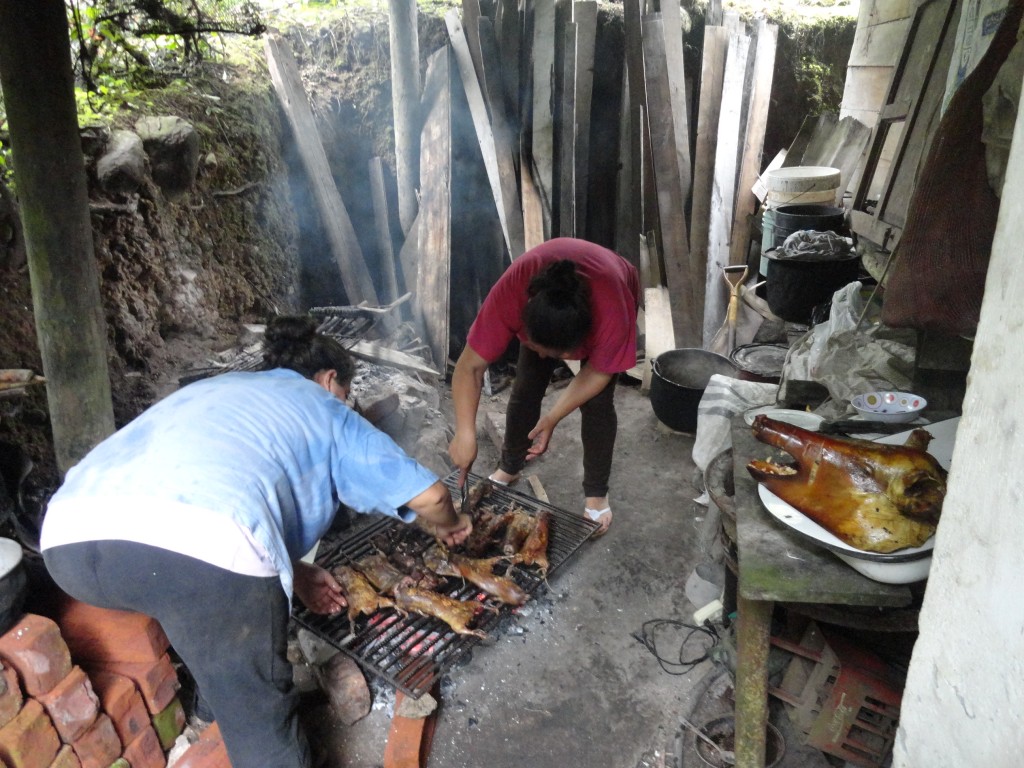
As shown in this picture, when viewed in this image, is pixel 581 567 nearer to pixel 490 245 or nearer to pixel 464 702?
pixel 464 702

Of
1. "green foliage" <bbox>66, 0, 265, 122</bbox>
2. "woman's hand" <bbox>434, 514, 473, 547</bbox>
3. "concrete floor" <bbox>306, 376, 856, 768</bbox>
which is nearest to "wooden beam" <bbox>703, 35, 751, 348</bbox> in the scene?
"concrete floor" <bbox>306, 376, 856, 768</bbox>

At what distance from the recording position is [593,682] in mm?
3047

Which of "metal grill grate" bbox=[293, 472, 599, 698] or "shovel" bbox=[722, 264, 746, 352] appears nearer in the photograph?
"metal grill grate" bbox=[293, 472, 599, 698]

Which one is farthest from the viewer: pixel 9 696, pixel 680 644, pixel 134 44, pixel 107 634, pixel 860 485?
pixel 134 44

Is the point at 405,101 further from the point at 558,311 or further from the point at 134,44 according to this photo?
the point at 558,311

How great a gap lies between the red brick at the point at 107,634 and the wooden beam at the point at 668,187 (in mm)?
4402

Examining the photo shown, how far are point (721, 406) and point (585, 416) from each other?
938 millimetres

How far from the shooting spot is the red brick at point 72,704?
2.24 meters

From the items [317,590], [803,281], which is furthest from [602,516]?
[803,281]

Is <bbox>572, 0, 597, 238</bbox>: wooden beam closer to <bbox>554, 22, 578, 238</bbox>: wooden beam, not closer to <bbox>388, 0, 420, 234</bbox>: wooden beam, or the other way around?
<bbox>554, 22, 578, 238</bbox>: wooden beam

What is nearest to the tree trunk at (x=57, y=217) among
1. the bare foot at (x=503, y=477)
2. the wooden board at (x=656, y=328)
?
the bare foot at (x=503, y=477)

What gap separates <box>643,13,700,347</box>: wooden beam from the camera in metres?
5.19

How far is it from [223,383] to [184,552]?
24.8 inches

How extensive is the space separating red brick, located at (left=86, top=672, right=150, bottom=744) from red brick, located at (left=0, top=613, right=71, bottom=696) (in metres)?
0.20
